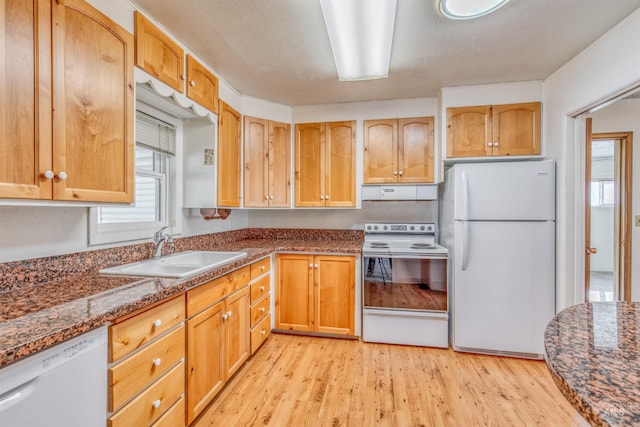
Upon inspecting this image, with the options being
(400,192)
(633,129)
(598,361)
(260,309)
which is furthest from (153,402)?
(633,129)

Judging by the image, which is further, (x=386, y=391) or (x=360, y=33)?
(x=386, y=391)

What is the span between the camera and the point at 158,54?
164 centimetres

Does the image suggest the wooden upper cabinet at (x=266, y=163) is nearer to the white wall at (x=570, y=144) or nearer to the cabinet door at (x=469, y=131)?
the cabinet door at (x=469, y=131)

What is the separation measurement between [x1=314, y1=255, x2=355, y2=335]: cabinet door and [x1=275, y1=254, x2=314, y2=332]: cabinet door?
67 millimetres

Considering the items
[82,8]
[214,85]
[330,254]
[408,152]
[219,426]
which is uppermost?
[214,85]

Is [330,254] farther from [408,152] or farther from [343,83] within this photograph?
[343,83]

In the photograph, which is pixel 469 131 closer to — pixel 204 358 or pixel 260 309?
pixel 260 309

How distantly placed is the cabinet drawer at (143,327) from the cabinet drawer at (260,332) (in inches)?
38.2

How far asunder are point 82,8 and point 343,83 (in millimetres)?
1789

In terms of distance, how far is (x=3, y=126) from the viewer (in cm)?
93

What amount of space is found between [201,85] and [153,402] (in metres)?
1.93

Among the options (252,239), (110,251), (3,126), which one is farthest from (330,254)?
(3,126)

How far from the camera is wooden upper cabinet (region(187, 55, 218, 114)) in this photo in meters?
1.95

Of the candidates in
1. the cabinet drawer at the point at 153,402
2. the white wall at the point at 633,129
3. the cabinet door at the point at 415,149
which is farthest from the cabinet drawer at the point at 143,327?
the white wall at the point at 633,129
